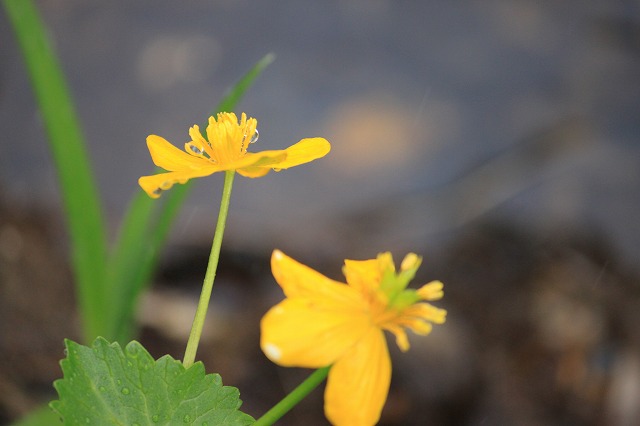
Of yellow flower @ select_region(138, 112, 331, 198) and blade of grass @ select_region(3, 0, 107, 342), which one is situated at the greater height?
blade of grass @ select_region(3, 0, 107, 342)

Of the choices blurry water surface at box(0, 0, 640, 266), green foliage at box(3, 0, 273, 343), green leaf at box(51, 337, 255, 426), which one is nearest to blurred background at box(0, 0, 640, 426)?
blurry water surface at box(0, 0, 640, 266)

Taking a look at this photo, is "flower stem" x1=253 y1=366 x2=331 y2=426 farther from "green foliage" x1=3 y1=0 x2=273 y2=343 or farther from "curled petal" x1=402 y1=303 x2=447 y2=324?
"green foliage" x1=3 y1=0 x2=273 y2=343

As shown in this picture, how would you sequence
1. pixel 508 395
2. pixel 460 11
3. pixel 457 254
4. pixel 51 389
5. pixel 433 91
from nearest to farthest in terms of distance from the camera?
pixel 51 389 < pixel 508 395 < pixel 457 254 < pixel 433 91 < pixel 460 11

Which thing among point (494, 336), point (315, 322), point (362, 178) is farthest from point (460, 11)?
point (315, 322)

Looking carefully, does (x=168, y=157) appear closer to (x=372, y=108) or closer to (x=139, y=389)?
(x=139, y=389)

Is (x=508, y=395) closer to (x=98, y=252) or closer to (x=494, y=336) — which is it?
(x=494, y=336)

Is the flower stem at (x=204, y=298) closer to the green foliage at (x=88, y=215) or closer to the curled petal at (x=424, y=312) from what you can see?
the curled petal at (x=424, y=312)

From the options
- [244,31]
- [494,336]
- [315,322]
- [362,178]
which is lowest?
[315,322]
